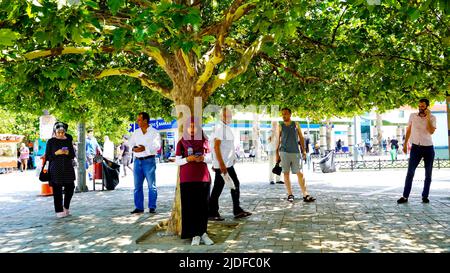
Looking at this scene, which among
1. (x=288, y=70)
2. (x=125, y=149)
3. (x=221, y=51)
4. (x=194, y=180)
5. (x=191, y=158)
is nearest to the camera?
(x=191, y=158)

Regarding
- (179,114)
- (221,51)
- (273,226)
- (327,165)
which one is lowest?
(273,226)

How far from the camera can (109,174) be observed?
1486cm

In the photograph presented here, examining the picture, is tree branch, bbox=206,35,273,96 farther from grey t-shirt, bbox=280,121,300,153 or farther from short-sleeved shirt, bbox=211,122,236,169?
grey t-shirt, bbox=280,121,300,153

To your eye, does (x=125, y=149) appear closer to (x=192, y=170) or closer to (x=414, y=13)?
(x=192, y=170)

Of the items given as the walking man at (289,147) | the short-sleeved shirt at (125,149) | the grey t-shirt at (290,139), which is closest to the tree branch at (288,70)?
the walking man at (289,147)

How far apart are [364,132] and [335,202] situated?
176 feet

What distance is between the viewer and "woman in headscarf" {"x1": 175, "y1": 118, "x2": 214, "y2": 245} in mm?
6105

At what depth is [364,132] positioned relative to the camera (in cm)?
6122

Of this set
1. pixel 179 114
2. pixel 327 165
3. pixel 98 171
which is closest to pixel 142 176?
pixel 179 114

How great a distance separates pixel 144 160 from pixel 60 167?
1625 millimetres

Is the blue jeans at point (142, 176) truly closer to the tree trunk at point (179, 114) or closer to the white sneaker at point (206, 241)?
the tree trunk at point (179, 114)

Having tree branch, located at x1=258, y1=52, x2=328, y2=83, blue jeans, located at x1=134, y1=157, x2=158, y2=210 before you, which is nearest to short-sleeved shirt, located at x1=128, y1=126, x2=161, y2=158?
blue jeans, located at x1=134, y1=157, x2=158, y2=210

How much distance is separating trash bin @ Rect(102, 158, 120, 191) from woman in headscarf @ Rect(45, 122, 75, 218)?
5.59 m

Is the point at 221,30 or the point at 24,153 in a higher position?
the point at 221,30
